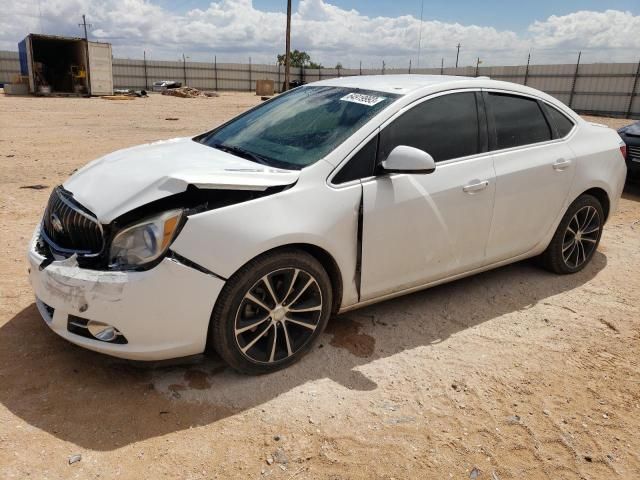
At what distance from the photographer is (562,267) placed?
184 inches

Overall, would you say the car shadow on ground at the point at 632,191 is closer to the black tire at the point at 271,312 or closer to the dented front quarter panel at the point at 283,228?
the dented front quarter panel at the point at 283,228

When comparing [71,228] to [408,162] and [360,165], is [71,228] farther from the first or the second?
[408,162]

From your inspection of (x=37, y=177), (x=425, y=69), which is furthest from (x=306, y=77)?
(x=37, y=177)

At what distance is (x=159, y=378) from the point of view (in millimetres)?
2998

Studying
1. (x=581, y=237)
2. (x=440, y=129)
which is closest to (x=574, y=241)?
(x=581, y=237)

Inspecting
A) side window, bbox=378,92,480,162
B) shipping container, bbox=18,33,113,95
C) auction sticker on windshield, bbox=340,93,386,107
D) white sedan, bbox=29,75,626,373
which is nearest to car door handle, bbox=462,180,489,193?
white sedan, bbox=29,75,626,373

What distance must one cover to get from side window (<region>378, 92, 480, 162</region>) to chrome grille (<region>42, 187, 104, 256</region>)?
5.61 feet

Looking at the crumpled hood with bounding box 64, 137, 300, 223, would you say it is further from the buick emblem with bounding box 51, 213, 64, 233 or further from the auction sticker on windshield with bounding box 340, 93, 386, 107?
the auction sticker on windshield with bounding box 340, 93, 386, 107

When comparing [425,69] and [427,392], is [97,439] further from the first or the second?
[425,69]

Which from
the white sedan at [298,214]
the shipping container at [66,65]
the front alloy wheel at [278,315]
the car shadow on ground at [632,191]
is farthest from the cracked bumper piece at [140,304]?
the shipping container at [66,65]

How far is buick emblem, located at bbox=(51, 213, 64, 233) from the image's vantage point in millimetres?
2957

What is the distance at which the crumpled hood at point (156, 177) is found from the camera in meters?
2.73

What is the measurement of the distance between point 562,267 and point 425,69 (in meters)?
34.1

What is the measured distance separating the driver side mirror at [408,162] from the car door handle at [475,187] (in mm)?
550
